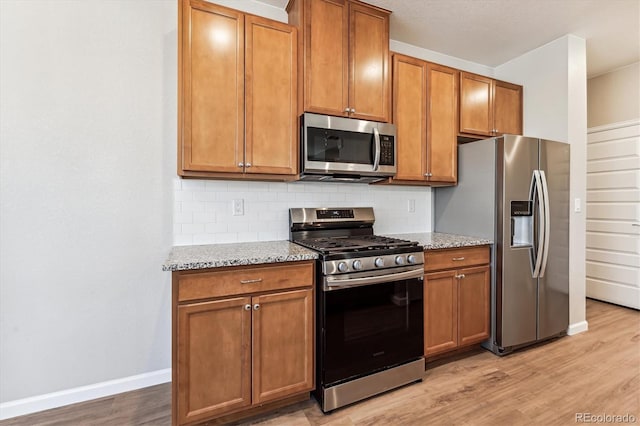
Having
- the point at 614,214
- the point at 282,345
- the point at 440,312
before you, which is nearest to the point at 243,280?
the point at 282,345

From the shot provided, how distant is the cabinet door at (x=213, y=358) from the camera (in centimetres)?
160

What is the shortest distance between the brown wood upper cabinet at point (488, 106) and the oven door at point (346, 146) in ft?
3.24

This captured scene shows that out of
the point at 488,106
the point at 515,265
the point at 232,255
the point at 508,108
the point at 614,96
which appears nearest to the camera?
the point at 232,255

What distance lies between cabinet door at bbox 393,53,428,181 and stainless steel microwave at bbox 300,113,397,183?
0.18m

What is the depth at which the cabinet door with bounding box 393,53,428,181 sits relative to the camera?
2562 mm

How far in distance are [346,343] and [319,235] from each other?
34.7 inches

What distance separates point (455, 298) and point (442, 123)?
1516 millimetres

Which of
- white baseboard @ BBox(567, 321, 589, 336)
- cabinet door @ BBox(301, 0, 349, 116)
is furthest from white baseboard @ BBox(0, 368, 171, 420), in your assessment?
white baseboard @ BBox(567, 321, 589, 336)

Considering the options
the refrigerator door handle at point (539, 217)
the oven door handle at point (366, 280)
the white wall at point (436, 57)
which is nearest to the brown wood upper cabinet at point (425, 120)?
the white wall at point (436, 57)

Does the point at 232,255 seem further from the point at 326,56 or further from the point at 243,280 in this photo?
the point at 326,56

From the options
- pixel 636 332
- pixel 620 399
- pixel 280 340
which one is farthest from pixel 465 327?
pixel 636 332

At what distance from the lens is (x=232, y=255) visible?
1784 mm

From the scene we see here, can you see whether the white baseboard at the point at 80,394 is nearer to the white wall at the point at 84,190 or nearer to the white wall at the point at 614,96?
the white wall at the point at 84,190

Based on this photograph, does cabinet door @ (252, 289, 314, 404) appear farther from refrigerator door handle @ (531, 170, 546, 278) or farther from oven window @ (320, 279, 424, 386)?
refrigerator door handle @ (531, 170, 546, 278)
